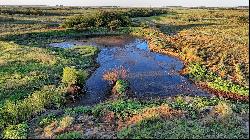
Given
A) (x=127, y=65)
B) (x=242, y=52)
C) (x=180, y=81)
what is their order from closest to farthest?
(x=180, y=81) → (x=127, y=65) → (x=242, y=52)

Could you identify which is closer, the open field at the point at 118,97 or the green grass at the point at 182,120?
the green grass at the point at 182,120

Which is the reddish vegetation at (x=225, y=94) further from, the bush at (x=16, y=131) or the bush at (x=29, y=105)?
the bush at (x=16, y=131)

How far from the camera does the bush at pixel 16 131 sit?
1975 cm

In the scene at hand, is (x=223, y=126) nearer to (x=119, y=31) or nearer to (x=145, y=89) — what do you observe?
(x=145, y=89)

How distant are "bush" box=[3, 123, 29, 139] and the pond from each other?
23.8ft

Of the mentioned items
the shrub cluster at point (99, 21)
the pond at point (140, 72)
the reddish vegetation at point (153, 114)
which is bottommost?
the pond at point (140, 72)

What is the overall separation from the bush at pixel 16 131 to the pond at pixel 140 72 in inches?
285

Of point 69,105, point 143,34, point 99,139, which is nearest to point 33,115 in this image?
point 69,105

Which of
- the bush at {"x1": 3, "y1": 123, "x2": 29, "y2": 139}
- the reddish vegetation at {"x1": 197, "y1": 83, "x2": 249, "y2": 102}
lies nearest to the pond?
the reddish vegetation at {"x1": 197, "y1": 83, "x2": 249, "y2": 102}

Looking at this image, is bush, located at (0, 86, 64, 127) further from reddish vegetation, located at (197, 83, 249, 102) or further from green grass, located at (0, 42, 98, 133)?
reddish vegetation, located at (197, 83, 249, 102)

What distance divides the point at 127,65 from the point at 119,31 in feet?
83.5

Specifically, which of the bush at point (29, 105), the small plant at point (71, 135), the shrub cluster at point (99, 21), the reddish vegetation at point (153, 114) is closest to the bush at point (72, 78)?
the bush at point (29, 105)

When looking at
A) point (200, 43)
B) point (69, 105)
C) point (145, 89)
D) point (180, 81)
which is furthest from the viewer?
point (200, 43)

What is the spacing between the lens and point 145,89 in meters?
30.7
